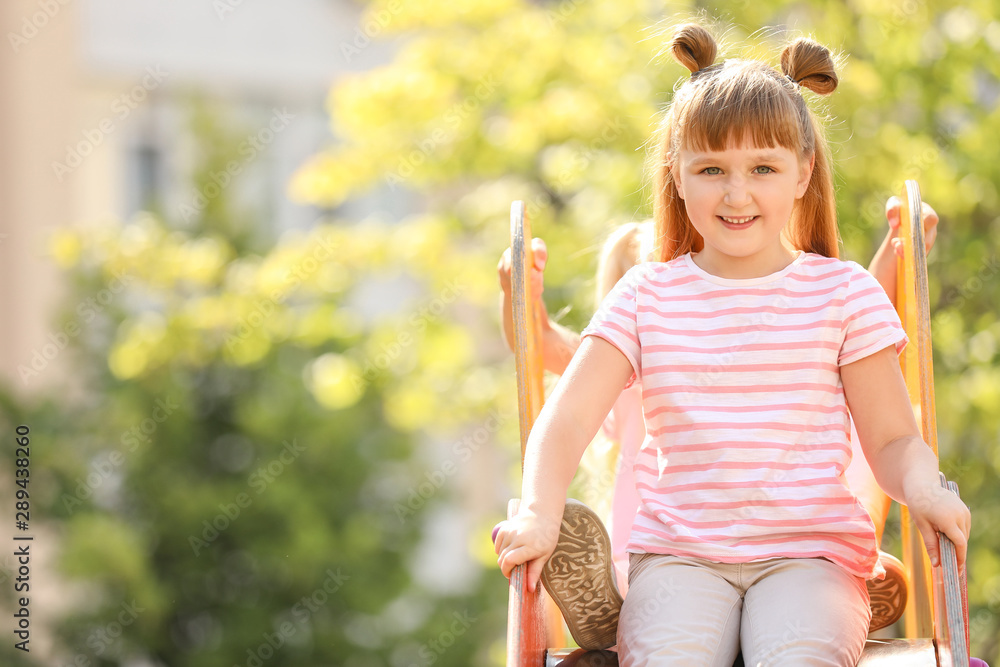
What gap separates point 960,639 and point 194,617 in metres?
6.56

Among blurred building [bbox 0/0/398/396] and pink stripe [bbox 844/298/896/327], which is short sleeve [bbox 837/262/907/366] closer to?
pink stripe [bbox 844/298/896/327]

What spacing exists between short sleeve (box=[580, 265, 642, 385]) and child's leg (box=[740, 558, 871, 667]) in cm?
40

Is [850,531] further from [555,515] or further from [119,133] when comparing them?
[119,133]

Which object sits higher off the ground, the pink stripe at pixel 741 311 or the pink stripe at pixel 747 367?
the pink stripe at pixel 741 311

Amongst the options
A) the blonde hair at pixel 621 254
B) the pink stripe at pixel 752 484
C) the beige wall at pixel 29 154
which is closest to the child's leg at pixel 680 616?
the pink stripe at pixel 752 484

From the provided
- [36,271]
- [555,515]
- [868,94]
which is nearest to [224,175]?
[36,271]

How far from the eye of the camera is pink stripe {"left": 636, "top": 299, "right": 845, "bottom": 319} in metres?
1.79

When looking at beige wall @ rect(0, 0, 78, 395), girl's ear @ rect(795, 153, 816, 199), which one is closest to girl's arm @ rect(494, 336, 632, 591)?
girl's ear @ rect(795, 153, 816, 199)

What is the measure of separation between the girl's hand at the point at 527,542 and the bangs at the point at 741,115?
26.4 inches

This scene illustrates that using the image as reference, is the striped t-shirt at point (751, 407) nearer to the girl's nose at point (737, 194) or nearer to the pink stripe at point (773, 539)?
the pink stripe at point (773, 539)

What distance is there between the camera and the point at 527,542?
162 centimetres

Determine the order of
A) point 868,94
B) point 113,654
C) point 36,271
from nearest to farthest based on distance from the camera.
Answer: point 868,94 → point 113,654 → point 36,271

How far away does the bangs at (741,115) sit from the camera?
1.74 m

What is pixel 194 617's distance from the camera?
7.31 m
